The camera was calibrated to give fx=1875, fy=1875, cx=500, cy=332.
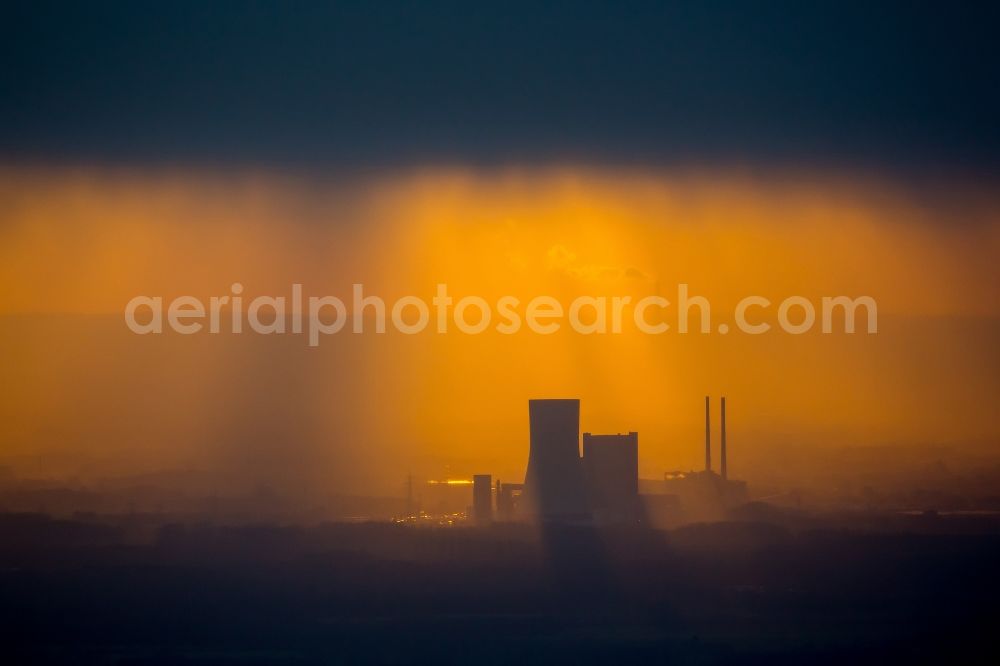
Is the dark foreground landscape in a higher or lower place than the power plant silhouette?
lower

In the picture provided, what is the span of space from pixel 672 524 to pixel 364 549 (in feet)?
46.9

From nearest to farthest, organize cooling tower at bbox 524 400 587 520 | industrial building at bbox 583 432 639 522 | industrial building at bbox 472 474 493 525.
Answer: cooling tower at bbox 524 400 587 520 → industrial building at bbox 583 432 639 522 → industrial building at bbox 472 474 493 525

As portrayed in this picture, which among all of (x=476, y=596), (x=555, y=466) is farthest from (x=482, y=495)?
(x=476, y=596)

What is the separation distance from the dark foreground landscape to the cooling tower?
4.72 metres

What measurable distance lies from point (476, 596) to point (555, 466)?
12.5 metres

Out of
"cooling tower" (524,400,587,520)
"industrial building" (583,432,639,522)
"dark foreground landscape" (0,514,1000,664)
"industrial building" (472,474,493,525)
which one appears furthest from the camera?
"industrial building" (472,474,493,525)

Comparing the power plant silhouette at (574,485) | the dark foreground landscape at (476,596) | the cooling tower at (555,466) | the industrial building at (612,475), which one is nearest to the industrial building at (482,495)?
the power plant silhouette at (574,485)

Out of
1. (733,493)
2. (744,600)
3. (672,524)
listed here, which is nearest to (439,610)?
(744,600)

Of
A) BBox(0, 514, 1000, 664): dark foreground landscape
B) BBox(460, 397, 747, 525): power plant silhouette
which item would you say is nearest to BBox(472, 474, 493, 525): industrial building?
BBox(460, 397, 747, 525): power plant silhouette

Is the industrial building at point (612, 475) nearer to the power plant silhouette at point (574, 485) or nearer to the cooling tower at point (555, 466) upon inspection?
the power plant silhouette at point (574, 485)

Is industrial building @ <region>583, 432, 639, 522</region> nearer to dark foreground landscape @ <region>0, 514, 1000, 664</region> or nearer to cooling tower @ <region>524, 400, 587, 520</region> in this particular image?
cooling tower @ <region>524, 400, 587, 520</region>

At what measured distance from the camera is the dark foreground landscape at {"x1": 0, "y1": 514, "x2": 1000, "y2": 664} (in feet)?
199

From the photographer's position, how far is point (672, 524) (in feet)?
249

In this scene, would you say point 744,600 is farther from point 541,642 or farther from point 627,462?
point 627,462
